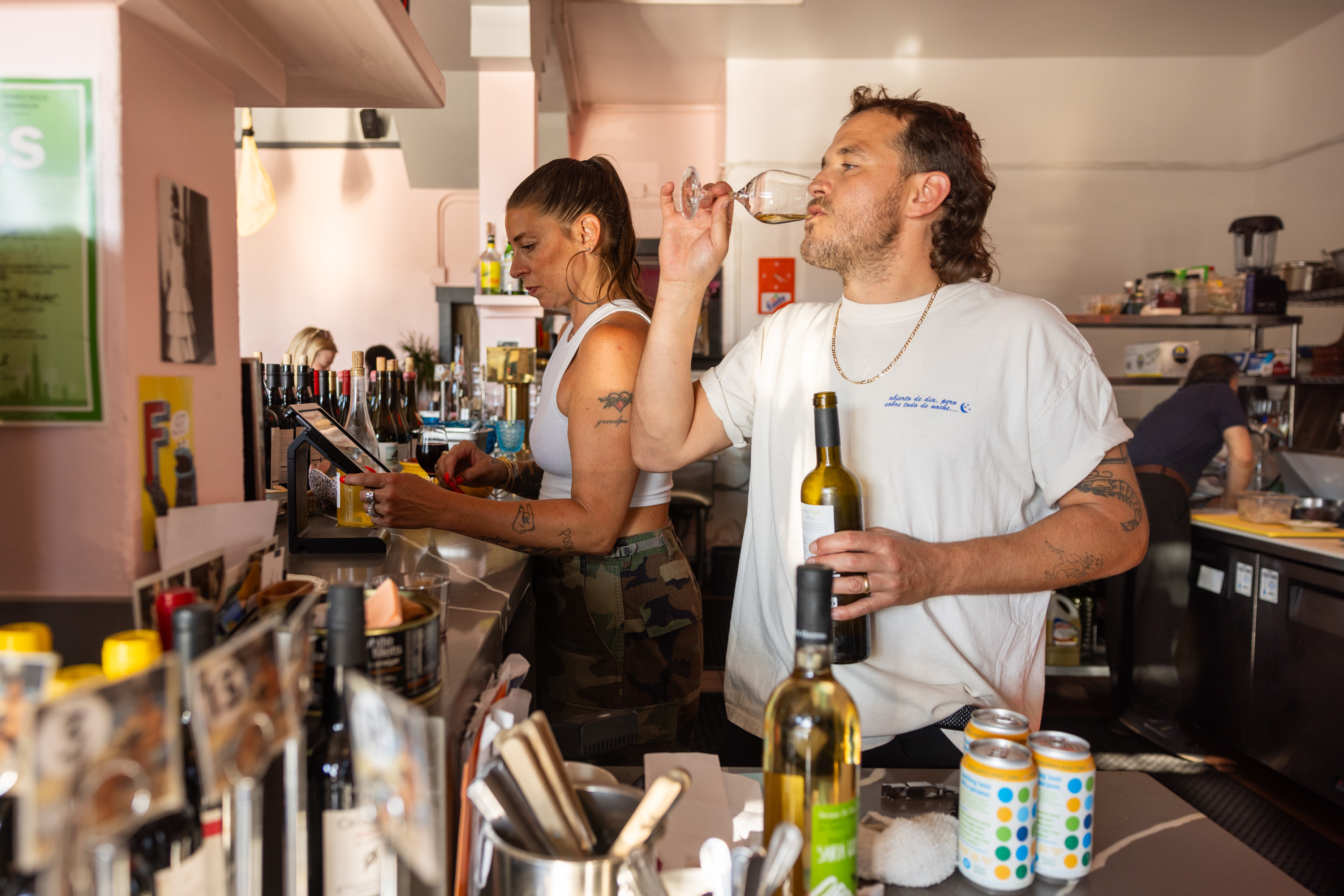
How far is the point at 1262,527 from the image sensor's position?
3230 mm

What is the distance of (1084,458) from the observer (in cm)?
126

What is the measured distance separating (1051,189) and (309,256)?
5949 millimetres

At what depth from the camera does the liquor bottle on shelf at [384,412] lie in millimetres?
2580

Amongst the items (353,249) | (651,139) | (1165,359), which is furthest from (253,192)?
(1165,359)

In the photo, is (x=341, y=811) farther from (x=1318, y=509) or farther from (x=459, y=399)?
(x=1318, y=509)

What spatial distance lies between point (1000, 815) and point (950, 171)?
3.38 ft

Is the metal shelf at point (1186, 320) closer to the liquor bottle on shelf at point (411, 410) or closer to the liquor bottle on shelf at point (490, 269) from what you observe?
the liquor bottle on shelf at point (490, 269)

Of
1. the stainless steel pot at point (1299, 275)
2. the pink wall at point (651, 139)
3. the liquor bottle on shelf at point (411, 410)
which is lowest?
the liquor bottle on shelf at point (411, 410)

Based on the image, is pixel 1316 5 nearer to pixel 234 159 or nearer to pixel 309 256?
pixel 234 159

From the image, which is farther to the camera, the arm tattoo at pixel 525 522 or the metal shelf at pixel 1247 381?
the metal shelf at pixel 1247 381

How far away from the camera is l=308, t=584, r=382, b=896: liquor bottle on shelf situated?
62 centimetres

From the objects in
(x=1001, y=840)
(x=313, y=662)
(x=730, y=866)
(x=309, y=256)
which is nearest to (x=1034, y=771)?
(x=1001, y=840)

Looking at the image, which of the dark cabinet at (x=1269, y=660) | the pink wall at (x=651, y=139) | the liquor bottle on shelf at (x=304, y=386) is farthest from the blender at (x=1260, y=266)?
the liquor bottle on shelf at (x=304, y=386)

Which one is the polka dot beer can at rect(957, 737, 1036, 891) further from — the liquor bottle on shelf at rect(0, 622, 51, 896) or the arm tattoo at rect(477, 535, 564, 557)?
the arm tattoo at rect(477, 535, 564, 557)
